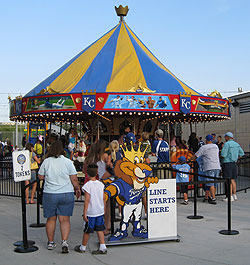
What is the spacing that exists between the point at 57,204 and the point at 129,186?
3.68 feet

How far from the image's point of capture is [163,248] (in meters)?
5.66

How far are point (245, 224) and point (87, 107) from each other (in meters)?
7.24

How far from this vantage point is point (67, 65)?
1689 centimetres

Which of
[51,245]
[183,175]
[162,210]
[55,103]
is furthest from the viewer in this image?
[55,103]

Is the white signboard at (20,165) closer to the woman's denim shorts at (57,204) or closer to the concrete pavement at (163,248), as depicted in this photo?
the woman's denim shorts at (57,204)

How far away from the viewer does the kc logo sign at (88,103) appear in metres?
12.9

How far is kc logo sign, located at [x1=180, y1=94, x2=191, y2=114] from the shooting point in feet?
44.8

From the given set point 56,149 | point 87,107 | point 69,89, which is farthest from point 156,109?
point 56,149

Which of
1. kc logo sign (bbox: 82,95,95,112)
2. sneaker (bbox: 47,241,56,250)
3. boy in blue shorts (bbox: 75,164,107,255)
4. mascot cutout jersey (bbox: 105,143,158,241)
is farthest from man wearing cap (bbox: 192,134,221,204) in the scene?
sneaker (bbox: 47,241,56,250)

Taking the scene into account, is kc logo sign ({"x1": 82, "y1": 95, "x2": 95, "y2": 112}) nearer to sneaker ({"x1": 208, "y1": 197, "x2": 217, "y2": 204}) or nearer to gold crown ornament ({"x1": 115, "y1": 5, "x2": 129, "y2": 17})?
sneaker ({"x1": 208, "y1": 197, "x2": 217, "y2": 204})

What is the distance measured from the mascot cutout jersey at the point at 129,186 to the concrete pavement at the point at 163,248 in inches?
14.8

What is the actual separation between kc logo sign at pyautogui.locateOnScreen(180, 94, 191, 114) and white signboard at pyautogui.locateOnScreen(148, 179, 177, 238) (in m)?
7.77

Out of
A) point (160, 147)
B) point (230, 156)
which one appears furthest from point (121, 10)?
point (230, 156)

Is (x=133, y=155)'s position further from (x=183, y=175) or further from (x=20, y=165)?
(x=183, y=175)
